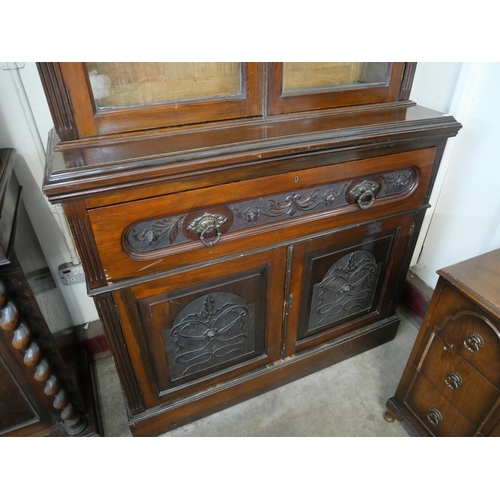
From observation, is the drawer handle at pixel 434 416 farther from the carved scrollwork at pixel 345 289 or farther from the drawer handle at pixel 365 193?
the drawer handle at pixel 365 193

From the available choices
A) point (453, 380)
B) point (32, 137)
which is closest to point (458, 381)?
point (453, 380)

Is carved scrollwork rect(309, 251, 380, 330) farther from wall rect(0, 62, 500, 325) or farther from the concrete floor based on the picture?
wall rect(0, 62, 500, 325)

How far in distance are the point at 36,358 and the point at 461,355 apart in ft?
3.36

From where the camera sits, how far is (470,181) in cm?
130

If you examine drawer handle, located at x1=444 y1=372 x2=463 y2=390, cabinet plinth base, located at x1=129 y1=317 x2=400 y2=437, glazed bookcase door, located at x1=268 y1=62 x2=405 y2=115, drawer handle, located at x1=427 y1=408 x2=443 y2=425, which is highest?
glazed bookcase door, located at x1=268 y1=62 x2=405 y2=115

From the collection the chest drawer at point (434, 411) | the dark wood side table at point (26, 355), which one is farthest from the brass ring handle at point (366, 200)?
the dark wood side table at point (26, 355)

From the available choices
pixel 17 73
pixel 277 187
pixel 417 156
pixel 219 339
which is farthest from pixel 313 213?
pixel 17 73

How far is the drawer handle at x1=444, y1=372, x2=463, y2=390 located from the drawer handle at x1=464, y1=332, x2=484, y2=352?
0.10 metres

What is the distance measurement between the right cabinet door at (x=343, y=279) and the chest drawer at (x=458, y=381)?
0.97 feet

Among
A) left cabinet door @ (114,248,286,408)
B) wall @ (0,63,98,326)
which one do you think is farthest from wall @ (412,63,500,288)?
wall @ (0,63,98,326)

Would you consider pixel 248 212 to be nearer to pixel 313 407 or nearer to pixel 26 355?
pixel 26 355

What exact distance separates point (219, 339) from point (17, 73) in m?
0.85

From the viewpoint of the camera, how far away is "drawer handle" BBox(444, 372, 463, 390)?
3.08ft
